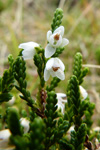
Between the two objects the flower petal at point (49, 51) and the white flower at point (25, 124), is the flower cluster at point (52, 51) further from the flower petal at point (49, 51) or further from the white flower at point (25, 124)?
the white flower at point (25, 124)

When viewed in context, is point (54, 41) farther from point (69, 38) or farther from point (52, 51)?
point (69, 38)

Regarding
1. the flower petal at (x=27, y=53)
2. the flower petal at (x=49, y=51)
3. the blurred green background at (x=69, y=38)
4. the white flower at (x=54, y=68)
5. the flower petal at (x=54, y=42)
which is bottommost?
the white flower at (x=54, y=68)

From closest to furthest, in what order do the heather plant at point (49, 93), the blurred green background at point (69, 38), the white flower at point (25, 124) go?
the heather plant at point (49, 93) → the white flower at point (25, 124) → the blurred green background at point (69, 38)

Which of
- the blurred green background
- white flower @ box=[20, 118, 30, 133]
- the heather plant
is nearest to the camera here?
the heather plant

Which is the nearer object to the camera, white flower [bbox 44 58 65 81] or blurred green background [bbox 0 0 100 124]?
white flower [bbox 44 58 65 81]

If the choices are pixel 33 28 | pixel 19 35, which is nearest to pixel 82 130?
pixel 19 35

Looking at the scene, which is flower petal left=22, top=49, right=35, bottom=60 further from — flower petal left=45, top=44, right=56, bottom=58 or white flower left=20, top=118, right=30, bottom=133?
white flower left=20, top=118, right=30, bottom=133

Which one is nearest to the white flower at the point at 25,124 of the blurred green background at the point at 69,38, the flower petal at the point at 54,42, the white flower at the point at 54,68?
the white flower at the point at 54,68

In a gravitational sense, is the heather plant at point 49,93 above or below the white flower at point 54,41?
below

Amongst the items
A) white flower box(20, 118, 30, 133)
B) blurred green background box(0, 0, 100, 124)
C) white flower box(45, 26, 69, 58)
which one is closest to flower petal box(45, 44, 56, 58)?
white flower box(45, 26, 69, 58)

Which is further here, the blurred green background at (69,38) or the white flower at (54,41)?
the blurred green background at (69,38)

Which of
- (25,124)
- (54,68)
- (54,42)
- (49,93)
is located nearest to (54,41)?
(54,42)
